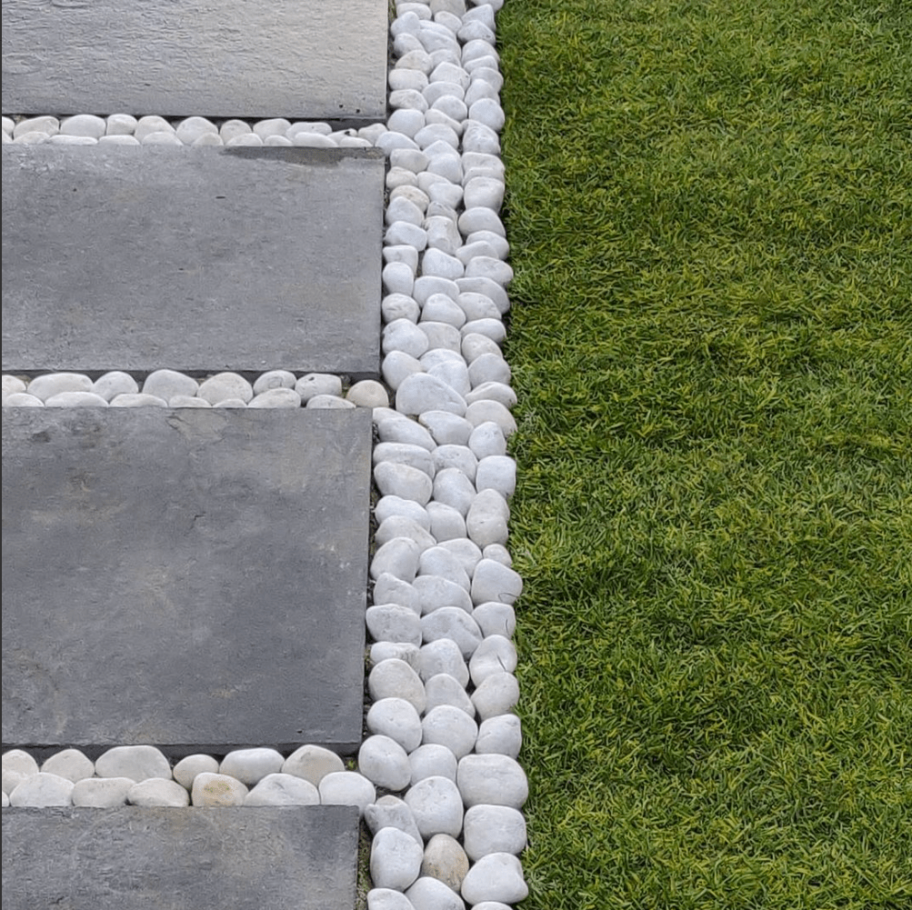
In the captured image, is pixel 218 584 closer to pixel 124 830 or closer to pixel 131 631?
pixel 131 631

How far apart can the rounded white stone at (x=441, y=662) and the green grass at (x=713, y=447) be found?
0.09m

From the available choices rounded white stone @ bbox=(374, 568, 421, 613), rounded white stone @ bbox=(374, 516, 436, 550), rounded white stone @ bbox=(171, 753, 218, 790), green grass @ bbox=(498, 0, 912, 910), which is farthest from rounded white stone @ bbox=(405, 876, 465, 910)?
rounded white stone @ bbox=(374, 516, 436, 550)

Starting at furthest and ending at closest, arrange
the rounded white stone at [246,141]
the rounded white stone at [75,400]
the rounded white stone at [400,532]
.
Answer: the rounded white stone at [246,141] < the rounded white stone at [75,400] < the rounded white stone at [400,532]

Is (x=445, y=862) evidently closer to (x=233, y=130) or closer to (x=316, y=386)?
(x=316, y=386)

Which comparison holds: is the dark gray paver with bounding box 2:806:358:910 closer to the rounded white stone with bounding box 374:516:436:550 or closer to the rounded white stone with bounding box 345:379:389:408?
the rounded white stone with bounding box 374:516:436:550

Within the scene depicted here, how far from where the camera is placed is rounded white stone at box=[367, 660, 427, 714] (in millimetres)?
1831

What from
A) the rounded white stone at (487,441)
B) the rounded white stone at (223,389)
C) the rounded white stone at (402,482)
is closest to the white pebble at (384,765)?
the rounded white stone at (402,482)

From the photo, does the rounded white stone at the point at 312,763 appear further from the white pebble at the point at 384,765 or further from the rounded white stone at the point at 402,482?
the rounded white stone at the point at 402,482

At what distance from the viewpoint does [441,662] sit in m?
1.88

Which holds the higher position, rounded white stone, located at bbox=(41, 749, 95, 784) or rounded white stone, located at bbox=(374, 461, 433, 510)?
rounded white stone, located at bbox=(374, 461, 433, 510)

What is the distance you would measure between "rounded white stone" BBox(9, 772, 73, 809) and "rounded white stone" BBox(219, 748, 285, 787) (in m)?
0.21

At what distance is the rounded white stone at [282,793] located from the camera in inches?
67.1

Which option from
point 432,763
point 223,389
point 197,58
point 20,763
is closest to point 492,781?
point 432,763

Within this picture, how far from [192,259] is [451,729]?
3.70 ft
